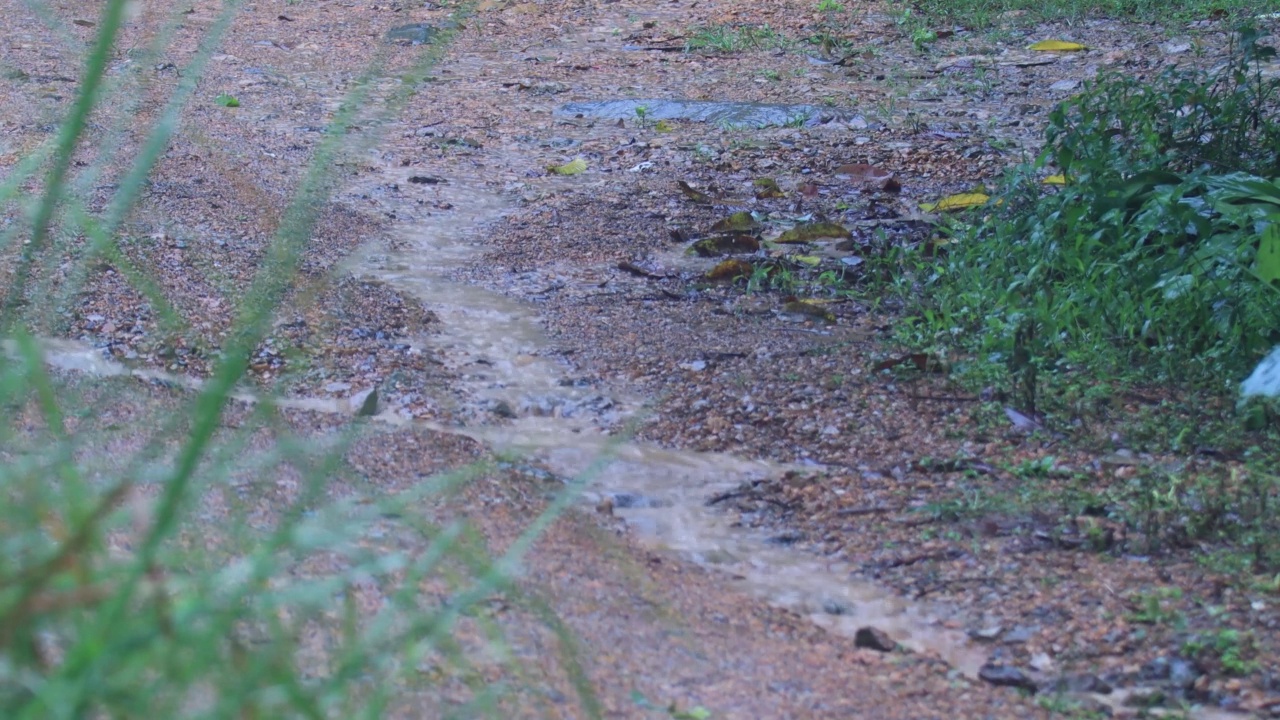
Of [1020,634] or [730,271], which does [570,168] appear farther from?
[1020,634]

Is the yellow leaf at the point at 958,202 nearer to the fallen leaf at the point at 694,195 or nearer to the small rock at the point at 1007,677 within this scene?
the fallen leaf at the point at 694,195

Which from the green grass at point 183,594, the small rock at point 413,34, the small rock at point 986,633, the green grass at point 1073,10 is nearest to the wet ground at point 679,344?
the small rock at point 986,633

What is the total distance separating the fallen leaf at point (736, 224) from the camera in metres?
4.18

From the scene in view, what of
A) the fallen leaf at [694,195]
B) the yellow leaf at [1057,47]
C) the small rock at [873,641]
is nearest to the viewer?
the small rock at [873,641]

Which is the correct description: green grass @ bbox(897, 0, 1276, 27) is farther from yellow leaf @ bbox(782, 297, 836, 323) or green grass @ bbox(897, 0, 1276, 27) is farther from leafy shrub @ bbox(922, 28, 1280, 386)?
yellow leaf @ bbox(782, 297, 836, 323)

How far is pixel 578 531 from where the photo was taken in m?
2.18

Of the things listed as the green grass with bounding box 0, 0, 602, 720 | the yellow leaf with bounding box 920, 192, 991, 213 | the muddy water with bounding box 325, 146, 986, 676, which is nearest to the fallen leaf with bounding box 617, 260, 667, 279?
the muddy water with bounding box 325, 146, 986, 676

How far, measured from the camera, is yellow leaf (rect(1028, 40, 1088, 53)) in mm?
6363

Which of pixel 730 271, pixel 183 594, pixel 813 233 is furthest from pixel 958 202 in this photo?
pixel 183 594

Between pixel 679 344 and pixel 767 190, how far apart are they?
1510 mm

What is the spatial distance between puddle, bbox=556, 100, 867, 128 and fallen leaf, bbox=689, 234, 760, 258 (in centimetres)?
167

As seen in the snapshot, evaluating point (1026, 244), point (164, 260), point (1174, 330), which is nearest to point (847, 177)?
point (1026, 244)

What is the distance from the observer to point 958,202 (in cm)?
424

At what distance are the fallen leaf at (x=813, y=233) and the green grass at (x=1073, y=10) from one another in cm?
317
